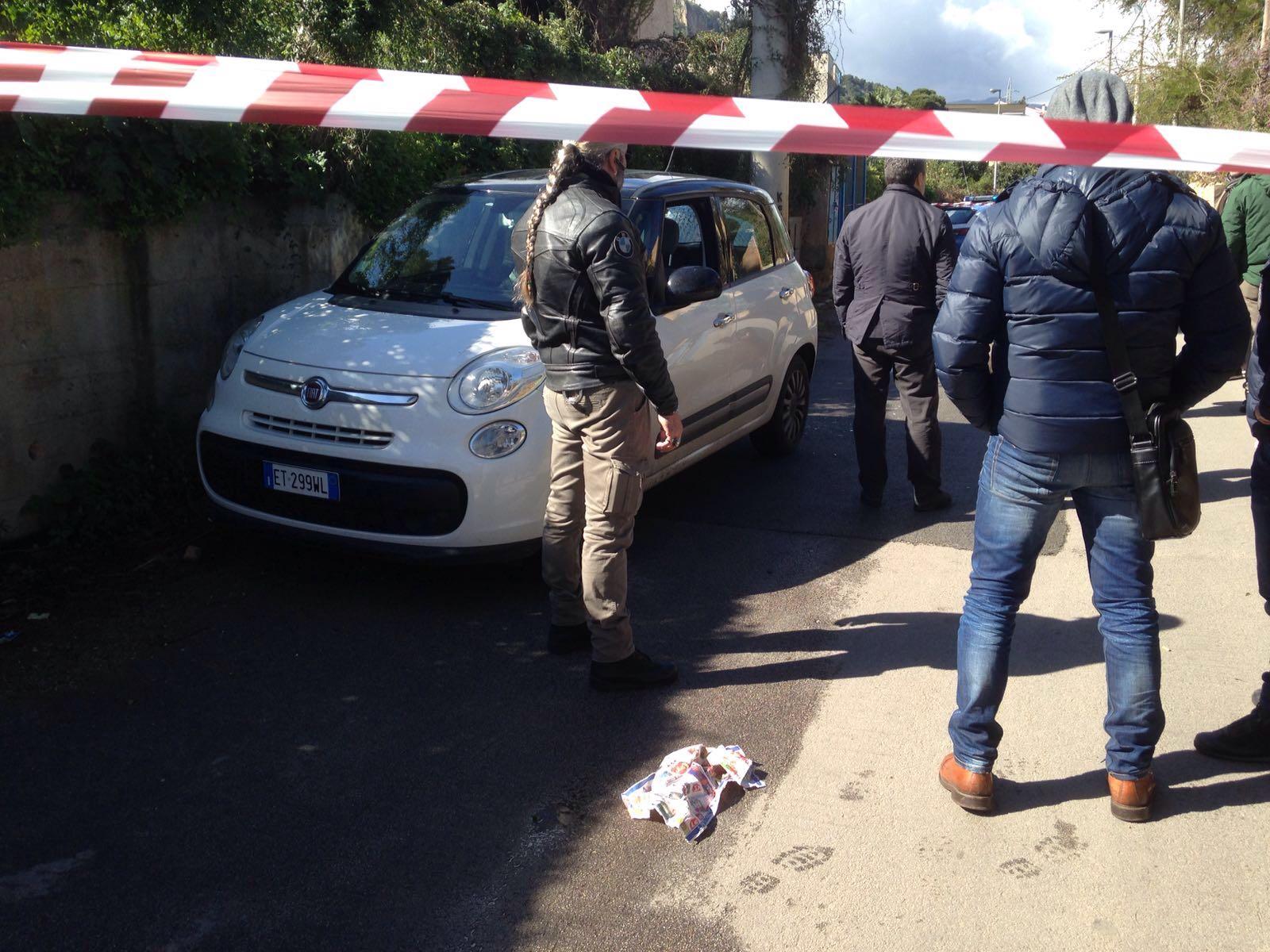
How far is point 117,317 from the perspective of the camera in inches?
246

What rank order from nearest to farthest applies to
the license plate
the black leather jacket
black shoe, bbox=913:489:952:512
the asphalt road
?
the asphalt road
the black leather jacket
the license plate
black shoe, bbox=913:489:952:512

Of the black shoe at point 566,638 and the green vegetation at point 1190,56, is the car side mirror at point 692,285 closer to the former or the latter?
the black shoe at point 566,638

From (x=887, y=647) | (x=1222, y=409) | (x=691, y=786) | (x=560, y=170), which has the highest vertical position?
(x=560, y=170)

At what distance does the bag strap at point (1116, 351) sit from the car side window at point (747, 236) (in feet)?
12.2

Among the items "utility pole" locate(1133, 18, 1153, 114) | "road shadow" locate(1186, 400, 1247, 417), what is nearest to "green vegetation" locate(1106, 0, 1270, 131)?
"utility pole" locate(1133, 18, 1153, 114)

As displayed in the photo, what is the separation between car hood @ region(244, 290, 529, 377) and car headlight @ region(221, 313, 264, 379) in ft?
0.18

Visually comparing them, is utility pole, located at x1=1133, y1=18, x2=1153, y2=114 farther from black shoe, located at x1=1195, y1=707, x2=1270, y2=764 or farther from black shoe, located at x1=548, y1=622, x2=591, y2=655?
black shoe, located at x1=548, y1=622, x2=591, y2=655

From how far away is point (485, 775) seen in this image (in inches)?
150

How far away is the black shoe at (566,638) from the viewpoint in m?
4.69

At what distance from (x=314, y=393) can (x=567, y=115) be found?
2.77 m

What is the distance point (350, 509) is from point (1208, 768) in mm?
3458

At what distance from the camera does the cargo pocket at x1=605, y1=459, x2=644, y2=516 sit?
4.20 m

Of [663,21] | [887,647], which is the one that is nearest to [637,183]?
[887,647]

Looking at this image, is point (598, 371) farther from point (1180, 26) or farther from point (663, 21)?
point (1180, 26)
